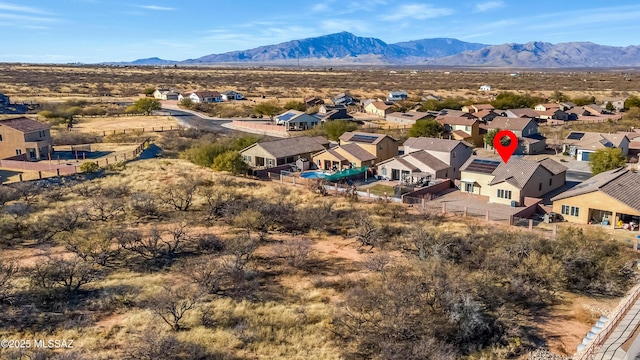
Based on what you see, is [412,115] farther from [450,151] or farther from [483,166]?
[483,166]

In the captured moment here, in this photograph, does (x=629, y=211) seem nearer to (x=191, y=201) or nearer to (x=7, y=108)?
(x=191, y=201)

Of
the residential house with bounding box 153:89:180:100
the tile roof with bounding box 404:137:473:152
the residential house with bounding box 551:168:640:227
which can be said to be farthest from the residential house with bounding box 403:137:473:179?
the residential house with bounding box 153:89:180:100

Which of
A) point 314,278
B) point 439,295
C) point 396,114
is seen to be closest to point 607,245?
point 439,295

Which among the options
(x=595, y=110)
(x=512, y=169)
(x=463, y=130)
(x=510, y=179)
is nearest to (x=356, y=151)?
(x=512, y=169)

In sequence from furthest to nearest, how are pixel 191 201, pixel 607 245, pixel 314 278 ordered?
1. pixel 191 201
2. pixel 607 245
3. pixel 314 278

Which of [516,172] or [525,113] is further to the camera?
[525,113]

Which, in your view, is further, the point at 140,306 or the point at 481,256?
the point at 481,256
